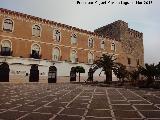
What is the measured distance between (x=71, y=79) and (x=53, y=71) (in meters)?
4.17

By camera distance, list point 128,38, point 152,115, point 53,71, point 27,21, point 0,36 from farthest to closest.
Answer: point 128,38 < point 53,71 < point 27,21 < point 0,36 < point 152,115

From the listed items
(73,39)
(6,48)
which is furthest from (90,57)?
(6,48)

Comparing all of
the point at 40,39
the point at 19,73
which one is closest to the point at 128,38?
the point at 40,39

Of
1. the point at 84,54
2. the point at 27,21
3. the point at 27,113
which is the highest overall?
the point at 27,21

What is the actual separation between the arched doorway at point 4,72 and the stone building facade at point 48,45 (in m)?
0.59

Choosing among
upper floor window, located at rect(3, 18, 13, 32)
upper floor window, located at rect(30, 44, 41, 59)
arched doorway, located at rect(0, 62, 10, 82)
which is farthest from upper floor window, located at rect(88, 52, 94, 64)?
arched doorway, located at rect(0, 62, 10, 82)

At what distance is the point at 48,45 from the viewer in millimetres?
38281

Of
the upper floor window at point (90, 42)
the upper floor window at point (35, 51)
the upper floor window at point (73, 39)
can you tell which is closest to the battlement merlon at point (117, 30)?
the upper floor window at point (90, 42)

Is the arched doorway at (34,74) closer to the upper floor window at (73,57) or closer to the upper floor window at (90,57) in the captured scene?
the upper floor window at (73,57)

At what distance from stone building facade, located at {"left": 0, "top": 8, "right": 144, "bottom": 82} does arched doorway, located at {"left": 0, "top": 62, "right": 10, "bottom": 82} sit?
1.94 ft

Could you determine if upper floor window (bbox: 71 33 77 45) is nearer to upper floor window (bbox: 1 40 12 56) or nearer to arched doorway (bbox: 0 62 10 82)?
upper floor window (bbox: 1 40 12 56)

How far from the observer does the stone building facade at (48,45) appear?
3341cm

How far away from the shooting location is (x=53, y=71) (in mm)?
39219

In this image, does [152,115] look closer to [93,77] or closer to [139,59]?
[93,77]
